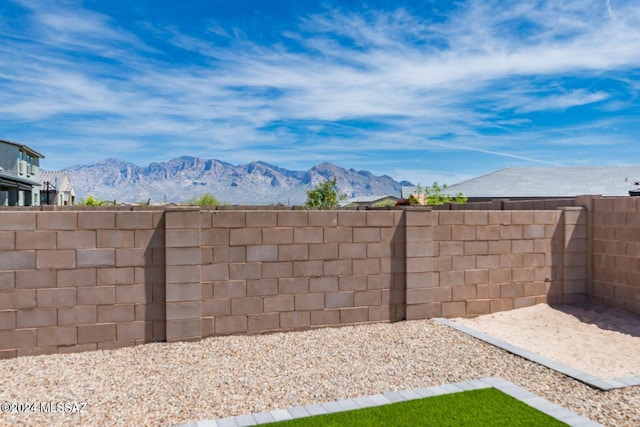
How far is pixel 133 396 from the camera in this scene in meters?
4.52

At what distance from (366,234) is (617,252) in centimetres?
513

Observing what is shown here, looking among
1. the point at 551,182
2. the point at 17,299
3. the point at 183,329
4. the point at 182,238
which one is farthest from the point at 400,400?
the point at 551,182

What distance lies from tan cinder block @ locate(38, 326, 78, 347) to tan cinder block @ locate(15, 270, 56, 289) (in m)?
0.61

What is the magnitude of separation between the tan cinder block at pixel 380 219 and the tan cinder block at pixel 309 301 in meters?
1.51

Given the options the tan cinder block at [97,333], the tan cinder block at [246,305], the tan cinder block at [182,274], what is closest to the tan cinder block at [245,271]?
the tan cinder block at [246,305]

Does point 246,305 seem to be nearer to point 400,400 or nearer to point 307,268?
point 307,268

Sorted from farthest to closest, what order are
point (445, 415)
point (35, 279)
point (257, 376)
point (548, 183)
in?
1. point (548, 183)
2. point (35, 279)
3. point (257, 376)
4. point (445, 415)

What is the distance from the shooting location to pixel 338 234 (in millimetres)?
7117

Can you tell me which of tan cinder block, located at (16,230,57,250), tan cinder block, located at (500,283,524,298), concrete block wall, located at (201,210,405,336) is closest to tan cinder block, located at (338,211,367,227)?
concrete block wall, located at (201,210,405,336)

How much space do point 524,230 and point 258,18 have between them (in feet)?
40.8

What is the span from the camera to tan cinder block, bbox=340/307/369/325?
23.5 ft

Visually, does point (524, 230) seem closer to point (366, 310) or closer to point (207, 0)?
point (366, 310)

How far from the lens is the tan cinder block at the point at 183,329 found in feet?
20.5

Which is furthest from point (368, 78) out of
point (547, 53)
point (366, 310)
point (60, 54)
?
point (60, 54)
